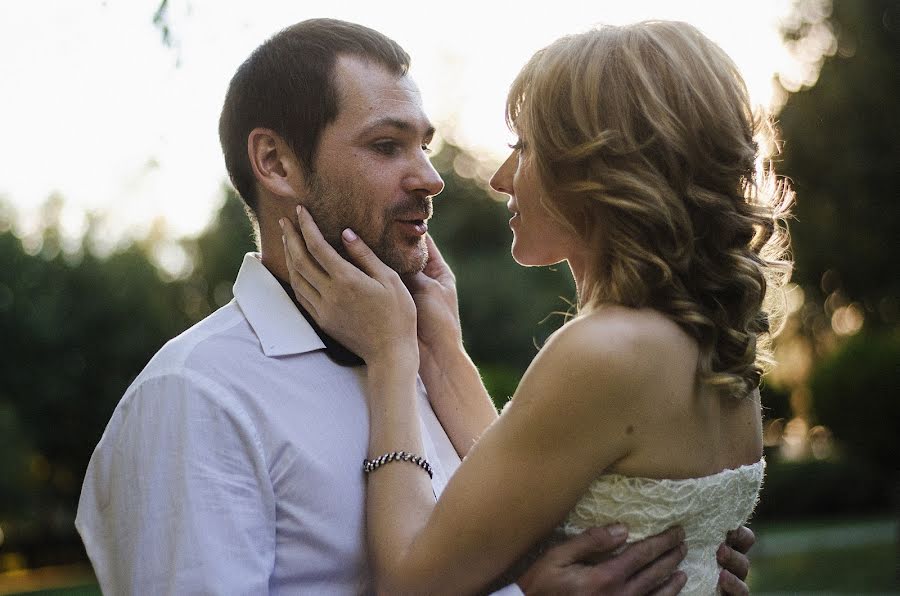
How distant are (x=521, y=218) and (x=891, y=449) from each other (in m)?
18.1

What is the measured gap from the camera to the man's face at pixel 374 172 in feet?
10.4

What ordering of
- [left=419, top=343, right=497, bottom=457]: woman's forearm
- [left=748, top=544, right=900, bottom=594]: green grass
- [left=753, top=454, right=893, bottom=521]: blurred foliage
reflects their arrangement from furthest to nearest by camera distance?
[left=753, top=454, right=893, bottom=521]: blurred foliage
[left=748, top=544, right=900, bottom=594]: green grass
[left=419, top=343, right=497, bottom=457]: woman's forearm

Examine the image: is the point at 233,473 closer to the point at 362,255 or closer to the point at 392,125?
the point at 362,255

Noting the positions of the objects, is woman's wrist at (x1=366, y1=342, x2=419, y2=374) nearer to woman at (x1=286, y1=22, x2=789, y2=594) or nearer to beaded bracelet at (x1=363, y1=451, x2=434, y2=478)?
woman at (x1=286, y1=22, x2=789, y2=594)

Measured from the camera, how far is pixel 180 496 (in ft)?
8.14

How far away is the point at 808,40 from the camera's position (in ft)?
87.9

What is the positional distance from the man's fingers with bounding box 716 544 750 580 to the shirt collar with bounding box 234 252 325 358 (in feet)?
4.12

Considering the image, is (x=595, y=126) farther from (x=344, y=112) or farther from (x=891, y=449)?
(x=891, y=449)

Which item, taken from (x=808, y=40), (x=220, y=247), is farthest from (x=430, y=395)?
(x=220, y=247)

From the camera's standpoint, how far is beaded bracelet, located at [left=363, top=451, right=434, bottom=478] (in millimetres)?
2746

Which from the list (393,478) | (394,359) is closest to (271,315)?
(394,359)

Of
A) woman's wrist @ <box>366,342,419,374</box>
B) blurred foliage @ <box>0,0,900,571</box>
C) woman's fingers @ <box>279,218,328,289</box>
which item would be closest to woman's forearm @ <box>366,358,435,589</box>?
woman's wrist @ <box>366,342,419,374</box>

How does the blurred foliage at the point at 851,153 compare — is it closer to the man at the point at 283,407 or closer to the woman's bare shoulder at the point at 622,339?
the man at the point at 283,407

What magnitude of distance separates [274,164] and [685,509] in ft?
5.35
